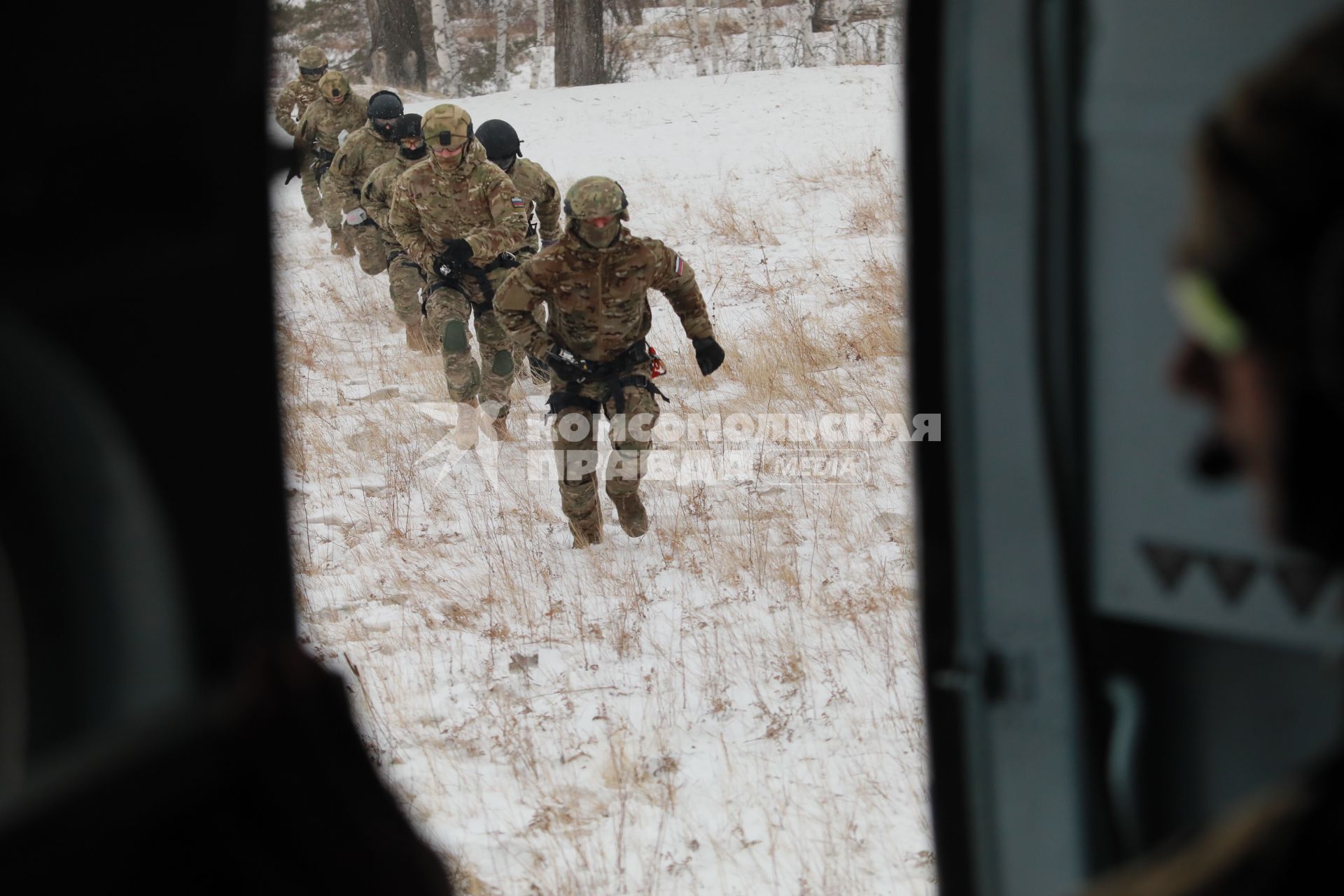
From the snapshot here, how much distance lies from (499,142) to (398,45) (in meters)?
14.2

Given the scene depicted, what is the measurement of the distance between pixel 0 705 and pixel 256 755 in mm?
199

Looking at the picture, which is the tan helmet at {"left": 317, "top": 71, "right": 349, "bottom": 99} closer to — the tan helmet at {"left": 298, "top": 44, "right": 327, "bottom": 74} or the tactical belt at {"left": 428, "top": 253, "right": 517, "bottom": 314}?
the tan helmet at {"left": 298, "top": 44, "right": 327, "bottom": 74}

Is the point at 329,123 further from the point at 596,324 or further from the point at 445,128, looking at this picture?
the point at 596,324

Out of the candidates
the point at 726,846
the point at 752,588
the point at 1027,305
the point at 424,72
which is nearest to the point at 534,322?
the point at 752,588

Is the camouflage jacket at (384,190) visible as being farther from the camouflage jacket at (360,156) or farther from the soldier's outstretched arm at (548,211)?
the soldier's outstretched arm at (548,211)

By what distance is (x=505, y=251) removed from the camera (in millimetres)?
7617

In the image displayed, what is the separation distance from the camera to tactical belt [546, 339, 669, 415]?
573 cm

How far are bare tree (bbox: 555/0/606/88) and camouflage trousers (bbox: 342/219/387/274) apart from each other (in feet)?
31.1

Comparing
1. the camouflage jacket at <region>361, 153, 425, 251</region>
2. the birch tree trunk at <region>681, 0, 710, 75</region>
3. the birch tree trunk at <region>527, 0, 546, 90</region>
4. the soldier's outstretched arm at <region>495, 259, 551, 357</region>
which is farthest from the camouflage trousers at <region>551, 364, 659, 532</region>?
the birch tree trunk at <region>527, 0, 546, 90</region>

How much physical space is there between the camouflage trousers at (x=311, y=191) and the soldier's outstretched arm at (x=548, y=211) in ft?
16.6

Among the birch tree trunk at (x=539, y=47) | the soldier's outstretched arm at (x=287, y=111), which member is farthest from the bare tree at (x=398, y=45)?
the soldier's outstretched arm at (x=287, y=111)

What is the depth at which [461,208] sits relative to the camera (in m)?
7.64

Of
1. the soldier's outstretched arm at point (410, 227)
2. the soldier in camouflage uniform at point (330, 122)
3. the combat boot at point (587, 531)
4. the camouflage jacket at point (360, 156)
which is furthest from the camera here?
the soldier in camouflage uniform at point (330, 122)

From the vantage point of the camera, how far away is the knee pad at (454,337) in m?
7.60
